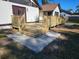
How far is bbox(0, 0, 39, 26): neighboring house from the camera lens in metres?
12.7

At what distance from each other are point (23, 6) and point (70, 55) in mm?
11840

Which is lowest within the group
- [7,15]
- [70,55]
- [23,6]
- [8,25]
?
[70,55]

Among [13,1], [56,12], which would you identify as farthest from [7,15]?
[56,12]

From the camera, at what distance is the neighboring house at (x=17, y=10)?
1266cm

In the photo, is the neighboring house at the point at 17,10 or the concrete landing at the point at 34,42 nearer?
the concrete landing at the point at 34,42

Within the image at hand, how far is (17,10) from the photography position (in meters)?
15.3

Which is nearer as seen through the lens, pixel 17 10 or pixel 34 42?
pixel 34 42

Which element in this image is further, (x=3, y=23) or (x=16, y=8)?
(x=16, y=8)

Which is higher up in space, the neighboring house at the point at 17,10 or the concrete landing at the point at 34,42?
the neighboring house at the point at 17,10

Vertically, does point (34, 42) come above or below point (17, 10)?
below

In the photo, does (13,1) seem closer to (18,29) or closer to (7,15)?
(7,15)

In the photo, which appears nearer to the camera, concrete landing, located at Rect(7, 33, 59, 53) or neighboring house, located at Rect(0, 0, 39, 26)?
concrete landing, located at Rect(7, 33, 59, 53)

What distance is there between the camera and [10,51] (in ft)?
19.7

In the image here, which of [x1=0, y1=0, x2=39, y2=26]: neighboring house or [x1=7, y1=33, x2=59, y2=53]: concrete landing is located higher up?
[x1=0, y1=0, x2=39, y2=26]: neighboring house
